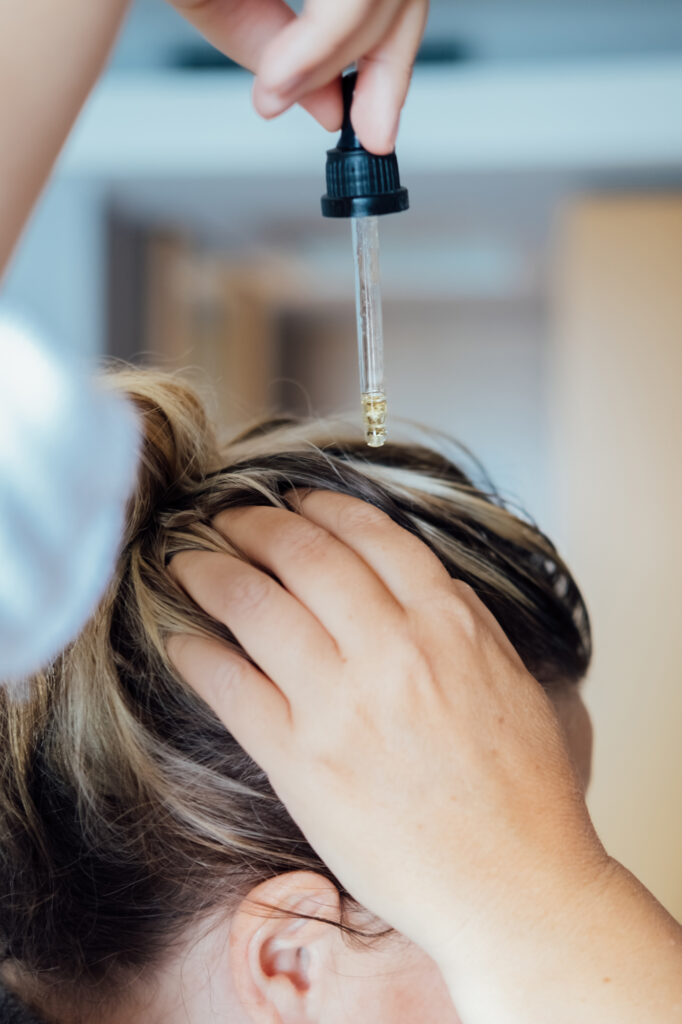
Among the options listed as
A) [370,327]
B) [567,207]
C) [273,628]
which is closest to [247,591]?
[273,628]

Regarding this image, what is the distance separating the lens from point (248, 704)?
45cm

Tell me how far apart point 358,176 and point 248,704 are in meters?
0.22

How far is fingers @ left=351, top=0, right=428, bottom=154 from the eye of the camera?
40 centimetres

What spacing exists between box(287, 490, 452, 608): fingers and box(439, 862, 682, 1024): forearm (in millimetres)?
144

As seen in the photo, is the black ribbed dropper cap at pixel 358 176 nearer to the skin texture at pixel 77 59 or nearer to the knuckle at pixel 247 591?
the skin texture at pixel 77 59

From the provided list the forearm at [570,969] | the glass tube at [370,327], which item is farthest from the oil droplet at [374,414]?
the forearm at [570,969]

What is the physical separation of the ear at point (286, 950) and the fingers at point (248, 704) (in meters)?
0.15

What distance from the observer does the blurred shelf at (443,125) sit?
1797 millimetres

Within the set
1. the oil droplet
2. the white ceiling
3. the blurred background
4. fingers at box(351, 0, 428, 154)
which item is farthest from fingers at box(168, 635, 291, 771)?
the white ceiling

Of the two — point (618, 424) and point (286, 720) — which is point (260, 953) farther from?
point (618, 424)

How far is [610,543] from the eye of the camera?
6.20 feet

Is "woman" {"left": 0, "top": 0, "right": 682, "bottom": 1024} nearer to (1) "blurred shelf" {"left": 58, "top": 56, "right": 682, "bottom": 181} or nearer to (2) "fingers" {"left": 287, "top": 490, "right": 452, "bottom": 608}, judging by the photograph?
(2) "fingers" {"left": 287, "top": 490, "right": 452, "bottom": 608}

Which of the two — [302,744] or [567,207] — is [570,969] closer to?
[302,744]

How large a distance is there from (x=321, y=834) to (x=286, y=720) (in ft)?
0.18
